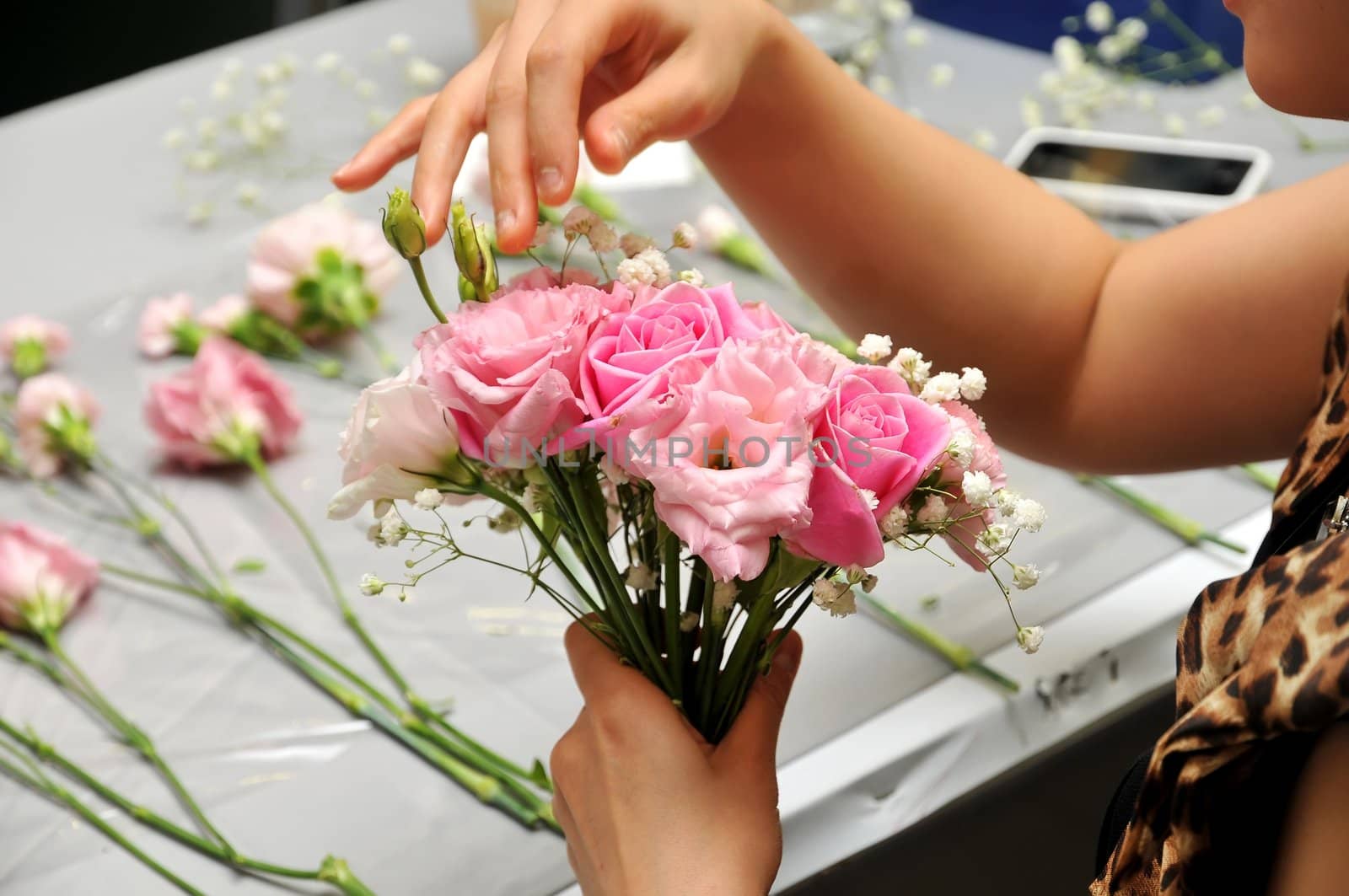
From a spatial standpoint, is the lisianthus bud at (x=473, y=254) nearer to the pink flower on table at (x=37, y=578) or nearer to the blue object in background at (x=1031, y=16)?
the pink flower on table at (x=37, y=578)

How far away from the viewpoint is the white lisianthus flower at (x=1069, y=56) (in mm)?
1254

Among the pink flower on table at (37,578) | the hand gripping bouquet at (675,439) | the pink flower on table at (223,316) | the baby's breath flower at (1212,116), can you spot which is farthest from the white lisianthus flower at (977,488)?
the baby's breath flower at (1212,116)

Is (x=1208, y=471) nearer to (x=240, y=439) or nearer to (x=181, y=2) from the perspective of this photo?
(x=240, y=439)

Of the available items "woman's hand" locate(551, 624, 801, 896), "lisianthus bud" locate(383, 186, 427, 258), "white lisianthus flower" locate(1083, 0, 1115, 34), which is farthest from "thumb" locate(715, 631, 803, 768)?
"white lisianthus flower" locate(1083, 0, 1115, 34)

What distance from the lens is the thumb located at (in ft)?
1.73

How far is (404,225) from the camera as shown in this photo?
454 mm

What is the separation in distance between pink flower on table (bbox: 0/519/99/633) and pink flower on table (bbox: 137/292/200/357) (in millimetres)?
220

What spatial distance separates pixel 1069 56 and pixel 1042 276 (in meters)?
0.65

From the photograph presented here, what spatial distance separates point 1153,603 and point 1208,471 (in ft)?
0.48

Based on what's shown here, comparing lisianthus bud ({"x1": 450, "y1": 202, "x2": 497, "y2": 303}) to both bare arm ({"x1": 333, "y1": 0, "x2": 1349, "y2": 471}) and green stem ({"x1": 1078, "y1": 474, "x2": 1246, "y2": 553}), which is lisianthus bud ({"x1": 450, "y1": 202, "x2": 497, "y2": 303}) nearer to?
bare arm ({"x1": 333, "y1": 0, "x2": 1349, "y2": 471})

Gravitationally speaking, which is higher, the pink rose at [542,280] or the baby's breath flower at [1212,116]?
the pink rose at [542,280]

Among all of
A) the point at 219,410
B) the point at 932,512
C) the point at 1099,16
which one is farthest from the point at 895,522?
the point at 1099,16

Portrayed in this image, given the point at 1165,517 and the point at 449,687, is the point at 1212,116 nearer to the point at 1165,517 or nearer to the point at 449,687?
the point at 1165,517

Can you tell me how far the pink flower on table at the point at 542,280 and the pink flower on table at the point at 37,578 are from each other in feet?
1.28
